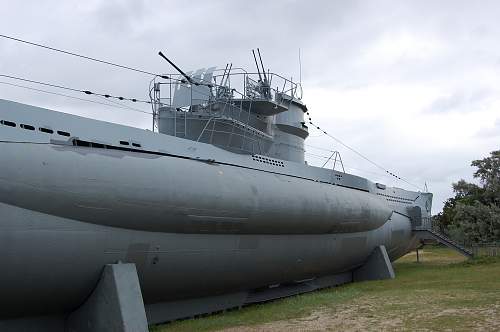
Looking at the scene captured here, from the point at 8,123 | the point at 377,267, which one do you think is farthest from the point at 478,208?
the point at 8,123

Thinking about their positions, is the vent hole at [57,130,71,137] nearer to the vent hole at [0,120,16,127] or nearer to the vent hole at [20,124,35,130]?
the vent hole at [20,124,35,130]

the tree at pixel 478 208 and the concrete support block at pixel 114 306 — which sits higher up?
the tree at pixel 478 208

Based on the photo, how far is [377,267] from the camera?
60.6ft

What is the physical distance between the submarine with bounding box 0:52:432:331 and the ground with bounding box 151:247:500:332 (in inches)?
29.5

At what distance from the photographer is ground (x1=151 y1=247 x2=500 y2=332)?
372 inches

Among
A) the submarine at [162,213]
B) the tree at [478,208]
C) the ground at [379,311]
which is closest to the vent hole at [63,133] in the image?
the submarine at [162,213]

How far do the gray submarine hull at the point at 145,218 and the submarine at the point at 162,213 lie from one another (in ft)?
0.07

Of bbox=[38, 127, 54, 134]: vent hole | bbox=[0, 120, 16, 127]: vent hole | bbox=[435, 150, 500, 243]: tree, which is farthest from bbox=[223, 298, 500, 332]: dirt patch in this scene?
bbox=[435, 150, 500, 243]: tree

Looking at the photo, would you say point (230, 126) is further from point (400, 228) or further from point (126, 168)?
point (400, 228)

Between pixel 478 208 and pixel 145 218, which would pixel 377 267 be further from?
pixel 478 208

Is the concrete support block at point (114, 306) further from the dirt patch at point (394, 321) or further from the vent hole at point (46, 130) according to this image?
the vent hole at point (46, 130)

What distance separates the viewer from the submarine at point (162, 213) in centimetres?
769

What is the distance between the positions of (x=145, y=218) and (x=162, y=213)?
0.34m

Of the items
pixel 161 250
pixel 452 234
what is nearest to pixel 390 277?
pixel 161 250
